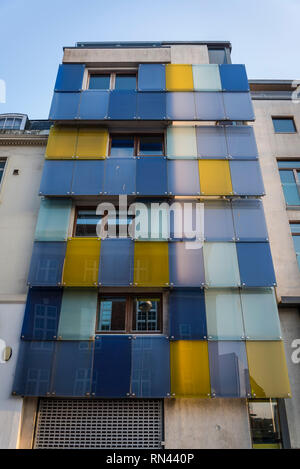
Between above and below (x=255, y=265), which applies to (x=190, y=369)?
below

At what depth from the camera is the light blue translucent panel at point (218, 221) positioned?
12.4 m

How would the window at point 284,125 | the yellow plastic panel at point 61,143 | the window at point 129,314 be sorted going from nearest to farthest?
the window at point 129,314 → the yellow plastic panel at point 61,143 → the window at point 284,125

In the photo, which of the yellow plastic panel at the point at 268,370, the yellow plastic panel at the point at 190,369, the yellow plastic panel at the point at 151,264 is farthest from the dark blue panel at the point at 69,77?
the yellow plastic panel at the point at 268,370

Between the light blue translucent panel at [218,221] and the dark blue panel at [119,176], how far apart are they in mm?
3409

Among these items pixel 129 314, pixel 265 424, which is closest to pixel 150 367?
pixel 129 314

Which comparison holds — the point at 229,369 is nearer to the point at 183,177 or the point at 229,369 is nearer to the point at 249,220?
the point at 249,220

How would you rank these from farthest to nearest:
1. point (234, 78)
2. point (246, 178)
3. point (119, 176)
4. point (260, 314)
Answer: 1. point (234, 78)
2. point (119, 176)
3. point (246, 178)
4. point (260, 314)

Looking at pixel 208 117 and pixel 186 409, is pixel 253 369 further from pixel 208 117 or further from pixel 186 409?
pixel 208 117

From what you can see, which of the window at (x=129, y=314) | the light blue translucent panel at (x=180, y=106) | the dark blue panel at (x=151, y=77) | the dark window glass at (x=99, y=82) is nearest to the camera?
the window at (x=129, y=314)

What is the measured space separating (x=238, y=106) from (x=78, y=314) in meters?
12.3

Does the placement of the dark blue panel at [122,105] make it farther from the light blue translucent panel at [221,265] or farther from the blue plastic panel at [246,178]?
the light blue translucent panel at [221,265]

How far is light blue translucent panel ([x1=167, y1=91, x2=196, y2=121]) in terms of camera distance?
587 inches

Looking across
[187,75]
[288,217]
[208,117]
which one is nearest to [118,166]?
A: [208,117]

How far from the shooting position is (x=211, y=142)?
14.4 m
